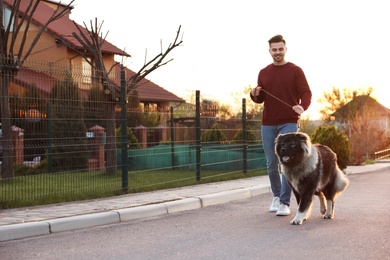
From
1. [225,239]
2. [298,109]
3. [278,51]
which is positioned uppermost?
[278,51]

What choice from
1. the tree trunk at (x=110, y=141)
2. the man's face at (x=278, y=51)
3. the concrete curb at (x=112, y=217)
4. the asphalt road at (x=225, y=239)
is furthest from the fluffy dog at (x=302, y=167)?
the tree trunk at (x=110, y=141)

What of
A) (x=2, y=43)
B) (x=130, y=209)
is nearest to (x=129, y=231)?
(x=130, y=209)

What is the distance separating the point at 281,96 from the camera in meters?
9.73

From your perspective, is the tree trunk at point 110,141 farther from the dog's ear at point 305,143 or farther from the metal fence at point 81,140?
the dog's ear at point 305,143

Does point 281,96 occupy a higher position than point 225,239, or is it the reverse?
point 281,96

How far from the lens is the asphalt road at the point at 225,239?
22.1ft

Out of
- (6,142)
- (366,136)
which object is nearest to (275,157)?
(6,142)

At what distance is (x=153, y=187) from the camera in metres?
13.6

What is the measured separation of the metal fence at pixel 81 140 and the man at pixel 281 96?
3.40 meters

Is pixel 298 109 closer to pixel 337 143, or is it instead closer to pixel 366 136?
pixel 337 143

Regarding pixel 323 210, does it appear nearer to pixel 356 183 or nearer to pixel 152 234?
pixel 152 234

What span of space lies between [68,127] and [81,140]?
1.54ft

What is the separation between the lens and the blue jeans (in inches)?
381

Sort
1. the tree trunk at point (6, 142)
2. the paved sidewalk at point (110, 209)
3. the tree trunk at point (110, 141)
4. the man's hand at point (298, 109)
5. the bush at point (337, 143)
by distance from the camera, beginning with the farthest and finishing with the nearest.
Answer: the bush at point (337, 143)
the tree trunk at point (110, 141)
the tree trunk at point (6, 142)
the man's hand at point (298, 109)
the paved sidewalk at point (110, 209)
